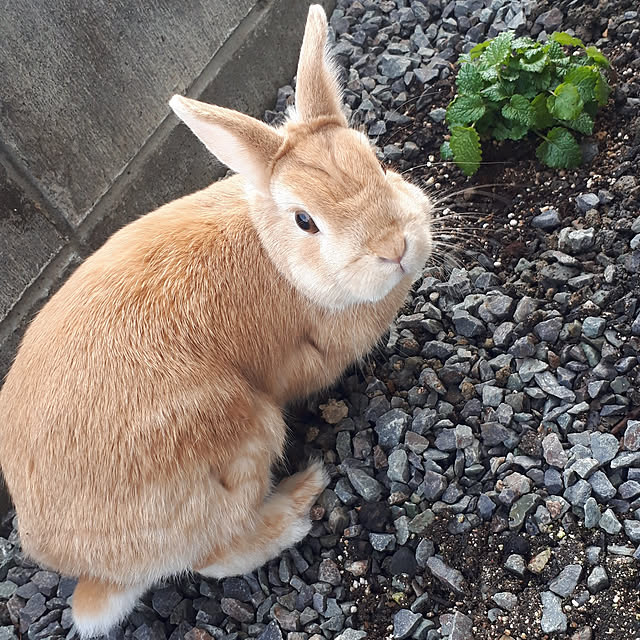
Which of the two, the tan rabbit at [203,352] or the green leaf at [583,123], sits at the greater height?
the tan rabbit at [203,352]

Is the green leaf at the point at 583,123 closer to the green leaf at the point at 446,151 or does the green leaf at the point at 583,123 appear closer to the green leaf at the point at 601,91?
the green leaf at the point at 601,91

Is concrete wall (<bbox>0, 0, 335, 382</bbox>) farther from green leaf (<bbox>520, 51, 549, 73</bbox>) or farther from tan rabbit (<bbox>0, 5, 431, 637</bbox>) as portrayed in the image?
green leaf (<bbox>520, 51, 549, 73</bbox>)

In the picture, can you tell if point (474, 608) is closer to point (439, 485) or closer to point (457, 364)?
point (439, 485)

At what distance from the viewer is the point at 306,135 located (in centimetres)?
A: 298

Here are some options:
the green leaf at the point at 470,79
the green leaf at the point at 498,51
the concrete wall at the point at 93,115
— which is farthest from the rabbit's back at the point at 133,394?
the green leaf at the point at 498,51

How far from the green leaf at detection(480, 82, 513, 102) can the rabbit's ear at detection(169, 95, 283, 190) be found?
1.40 metres

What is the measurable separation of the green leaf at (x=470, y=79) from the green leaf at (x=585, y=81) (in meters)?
0.46

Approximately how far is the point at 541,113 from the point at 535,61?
0.26m

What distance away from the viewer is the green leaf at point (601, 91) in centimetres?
365

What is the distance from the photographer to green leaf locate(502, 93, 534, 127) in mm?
3695

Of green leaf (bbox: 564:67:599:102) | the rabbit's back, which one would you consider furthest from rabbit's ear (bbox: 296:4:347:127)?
green leaf (bbox: 564:67:599:102)

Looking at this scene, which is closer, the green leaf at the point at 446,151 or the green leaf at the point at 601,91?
the green leaf at the point at 601,91

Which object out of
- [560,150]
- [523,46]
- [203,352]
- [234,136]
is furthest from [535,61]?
[203,352]

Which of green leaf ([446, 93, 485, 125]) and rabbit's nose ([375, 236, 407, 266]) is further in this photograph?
green leaf ([446, 93, 485, 125])
